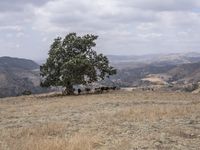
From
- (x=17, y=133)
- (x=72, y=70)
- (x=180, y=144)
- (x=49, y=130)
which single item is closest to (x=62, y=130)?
(x=49, y=130)

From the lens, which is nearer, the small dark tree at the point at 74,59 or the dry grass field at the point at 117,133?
the dry grass field at the point at 117,133

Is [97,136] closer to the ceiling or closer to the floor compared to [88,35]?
closer to the floor

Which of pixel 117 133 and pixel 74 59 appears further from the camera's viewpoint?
pixel 74 59

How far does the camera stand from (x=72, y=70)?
54.7m

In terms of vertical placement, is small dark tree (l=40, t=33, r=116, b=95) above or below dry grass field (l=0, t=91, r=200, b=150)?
above

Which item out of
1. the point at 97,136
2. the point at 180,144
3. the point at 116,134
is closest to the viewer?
the point at 180,144

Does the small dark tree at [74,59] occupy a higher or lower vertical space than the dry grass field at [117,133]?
higher

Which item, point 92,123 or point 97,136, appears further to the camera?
point 92,123

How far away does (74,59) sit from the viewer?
54688 mm

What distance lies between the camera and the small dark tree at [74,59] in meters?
55.3

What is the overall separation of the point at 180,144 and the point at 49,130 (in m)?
6.57

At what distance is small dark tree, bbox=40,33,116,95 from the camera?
181 feet

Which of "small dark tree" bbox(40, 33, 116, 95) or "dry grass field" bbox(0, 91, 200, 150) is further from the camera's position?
"small dark tree" bbox(40, 33, 116, 95)

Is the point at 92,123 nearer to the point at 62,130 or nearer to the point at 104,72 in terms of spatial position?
the point at 62,130
